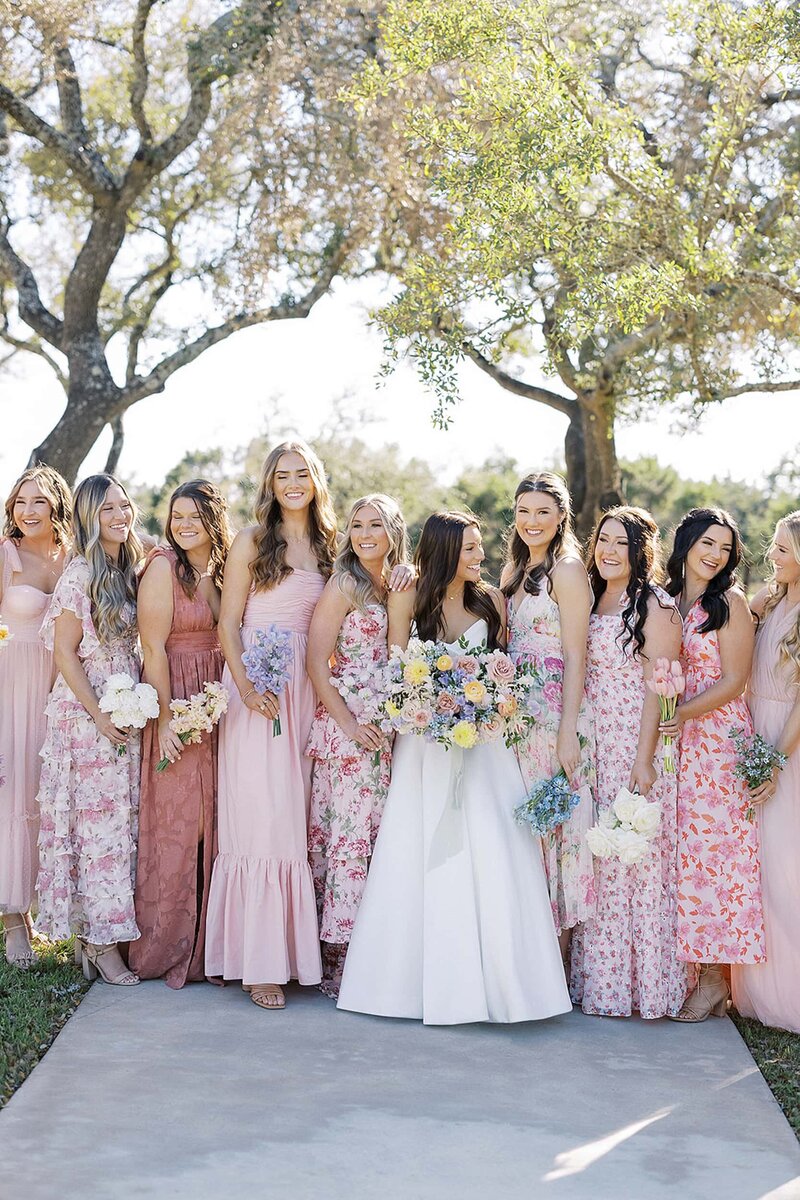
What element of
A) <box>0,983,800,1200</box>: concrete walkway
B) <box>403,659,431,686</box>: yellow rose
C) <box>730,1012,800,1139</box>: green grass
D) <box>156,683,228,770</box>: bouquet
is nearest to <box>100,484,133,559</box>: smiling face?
<box>156,683,228,770</box>: bouquet

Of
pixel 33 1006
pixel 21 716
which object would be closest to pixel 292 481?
pixel 21 716

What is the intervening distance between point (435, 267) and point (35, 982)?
5716 mm

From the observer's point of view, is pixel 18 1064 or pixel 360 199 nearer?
pixel 18 1064

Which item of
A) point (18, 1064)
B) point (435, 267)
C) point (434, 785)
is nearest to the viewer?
point (18, 1064)

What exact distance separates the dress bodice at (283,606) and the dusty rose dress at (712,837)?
178cm

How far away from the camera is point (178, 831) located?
6215 mm

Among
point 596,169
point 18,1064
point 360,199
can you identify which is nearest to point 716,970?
point 18,1064

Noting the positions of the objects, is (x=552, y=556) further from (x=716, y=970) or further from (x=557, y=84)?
(x=557, y=84)

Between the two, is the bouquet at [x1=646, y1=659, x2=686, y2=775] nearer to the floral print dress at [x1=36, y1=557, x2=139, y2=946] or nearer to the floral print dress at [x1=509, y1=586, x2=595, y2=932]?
the floral print dress at [x1=509, y1=586, x2=595, y2=932]

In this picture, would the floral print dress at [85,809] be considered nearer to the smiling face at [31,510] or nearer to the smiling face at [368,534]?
the smiling face at [31,510]

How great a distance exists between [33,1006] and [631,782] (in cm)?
281

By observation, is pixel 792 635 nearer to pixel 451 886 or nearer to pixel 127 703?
pixel 451 886

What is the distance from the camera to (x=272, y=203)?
536 inches

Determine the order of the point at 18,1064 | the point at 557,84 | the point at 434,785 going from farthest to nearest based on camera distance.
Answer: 1. the point at 557,84
2. the point at 434,785
3. the point at 18,1064
